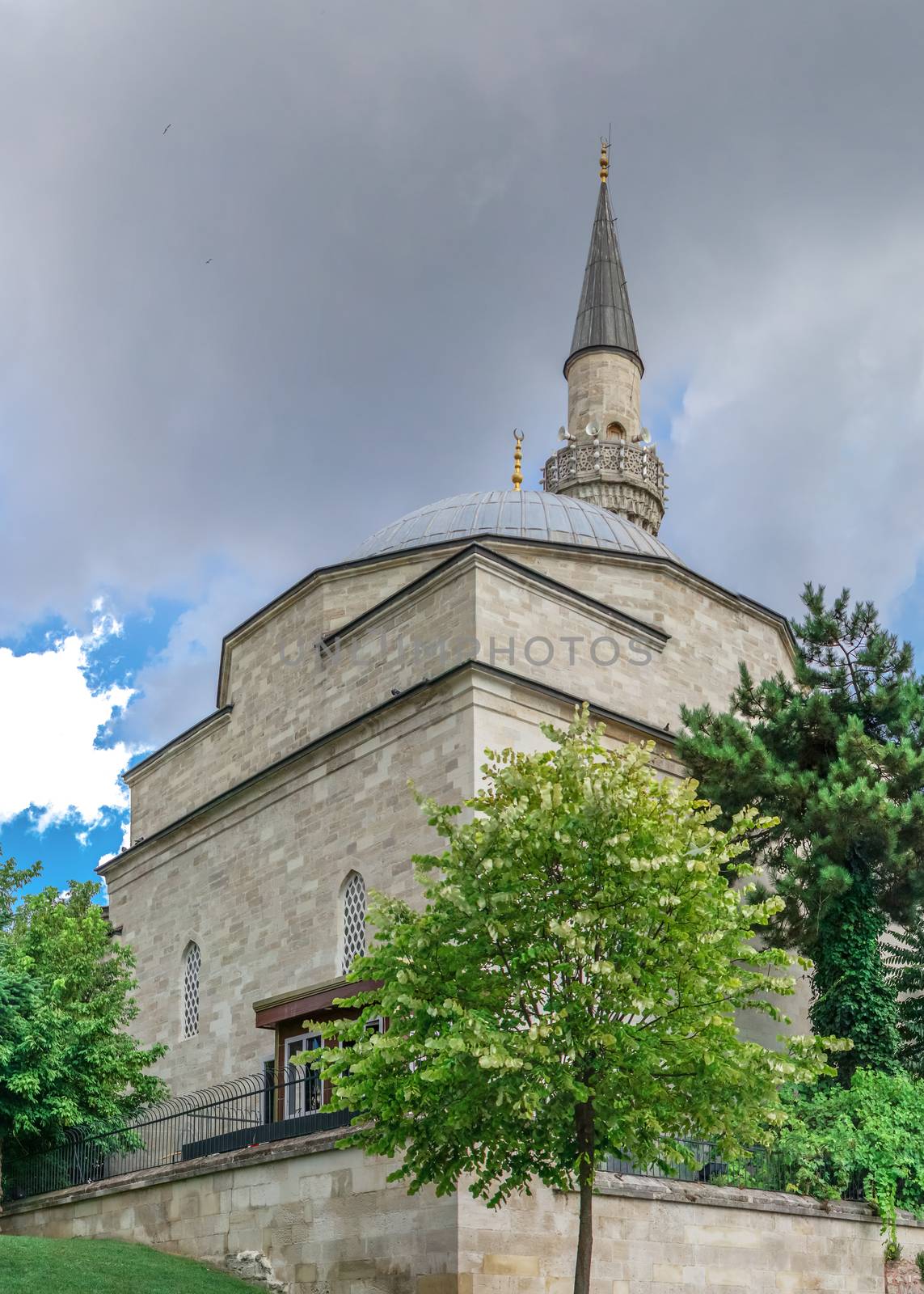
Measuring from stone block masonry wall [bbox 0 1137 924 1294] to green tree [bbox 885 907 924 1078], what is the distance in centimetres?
278

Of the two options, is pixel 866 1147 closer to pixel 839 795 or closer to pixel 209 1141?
pixel 839 795

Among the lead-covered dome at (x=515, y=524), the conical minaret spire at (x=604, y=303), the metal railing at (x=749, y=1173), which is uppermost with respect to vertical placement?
the conical minaret spire at (x=604, y=303)

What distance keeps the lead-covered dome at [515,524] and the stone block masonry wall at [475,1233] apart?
1198cm

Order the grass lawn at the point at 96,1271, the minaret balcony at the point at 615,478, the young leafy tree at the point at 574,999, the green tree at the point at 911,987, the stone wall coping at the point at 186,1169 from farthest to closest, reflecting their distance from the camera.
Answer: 1. the minaret balcony at the point at 615,478
2. the green tree at the point at 911,987
3. the stone wall coping at the point at 186,1169
4. the grass lawn at the point at 96,1271
5. the young leafy tree at the point at 574,999

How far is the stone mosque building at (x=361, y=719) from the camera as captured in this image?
18516 millimetres

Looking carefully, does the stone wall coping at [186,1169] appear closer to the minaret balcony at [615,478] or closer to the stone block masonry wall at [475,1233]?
the stone block masonry wall at [475,1233]

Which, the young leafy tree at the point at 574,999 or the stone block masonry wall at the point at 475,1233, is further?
the stone block masonry wall at the point at 475,1233

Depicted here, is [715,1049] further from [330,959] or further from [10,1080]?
[10,1080]

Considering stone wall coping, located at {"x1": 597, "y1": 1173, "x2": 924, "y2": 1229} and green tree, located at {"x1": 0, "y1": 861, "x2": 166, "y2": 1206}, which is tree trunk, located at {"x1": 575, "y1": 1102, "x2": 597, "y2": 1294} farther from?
green tree, located at {"x1": 0, "y1": 861, "x2": 166, "y2": 1206}

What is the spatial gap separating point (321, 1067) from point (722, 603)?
13151 millimetres

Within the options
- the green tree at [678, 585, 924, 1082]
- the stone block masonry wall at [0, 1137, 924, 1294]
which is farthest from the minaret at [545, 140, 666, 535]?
the stone block masonry wall at [0, 1137, 924, 1294]

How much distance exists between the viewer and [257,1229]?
14.9m

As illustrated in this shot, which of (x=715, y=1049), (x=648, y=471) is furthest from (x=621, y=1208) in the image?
(x=648, y=471)

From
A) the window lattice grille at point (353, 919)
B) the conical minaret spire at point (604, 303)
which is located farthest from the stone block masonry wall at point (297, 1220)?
the conical minaret spire at point (604, 303)
